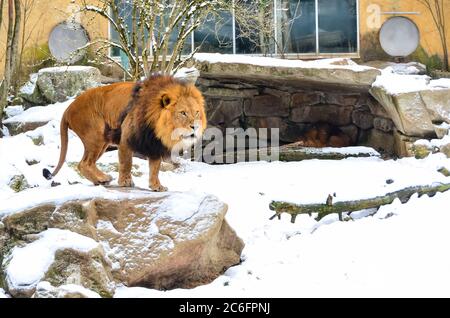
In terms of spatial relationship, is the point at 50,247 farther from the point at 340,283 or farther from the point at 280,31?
the point at 280,31

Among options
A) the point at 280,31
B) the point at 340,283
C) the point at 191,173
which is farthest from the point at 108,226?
the point at 280,31

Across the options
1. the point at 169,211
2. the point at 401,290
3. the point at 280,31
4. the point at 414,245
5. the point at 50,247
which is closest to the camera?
the point at 50,247

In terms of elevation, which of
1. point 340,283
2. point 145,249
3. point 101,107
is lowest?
point 340,283

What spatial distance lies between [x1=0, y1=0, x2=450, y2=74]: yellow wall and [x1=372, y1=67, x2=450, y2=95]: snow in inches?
162

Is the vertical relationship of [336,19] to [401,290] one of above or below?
above

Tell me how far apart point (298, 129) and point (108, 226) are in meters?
5.65

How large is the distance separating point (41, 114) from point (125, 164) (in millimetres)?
4141

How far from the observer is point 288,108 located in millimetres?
9906

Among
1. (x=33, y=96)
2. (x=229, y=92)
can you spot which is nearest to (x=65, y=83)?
(x=33, y=96)

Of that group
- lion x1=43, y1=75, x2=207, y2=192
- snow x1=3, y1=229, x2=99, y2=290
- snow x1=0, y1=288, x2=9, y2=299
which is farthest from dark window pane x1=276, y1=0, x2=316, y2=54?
snow x1=0, y1=288, x2=9, y2=299

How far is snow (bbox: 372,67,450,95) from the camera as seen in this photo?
813cm

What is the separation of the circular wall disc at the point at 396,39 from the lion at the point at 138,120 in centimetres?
797

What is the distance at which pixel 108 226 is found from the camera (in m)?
4.71

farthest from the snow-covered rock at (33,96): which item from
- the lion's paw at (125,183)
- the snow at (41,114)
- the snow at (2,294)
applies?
the snow at (2,294)
